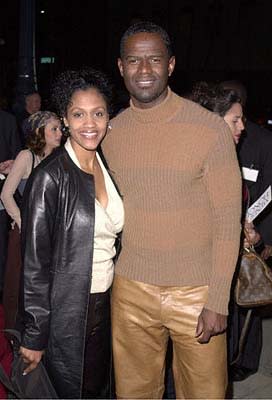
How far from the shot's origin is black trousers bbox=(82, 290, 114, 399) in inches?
98.6

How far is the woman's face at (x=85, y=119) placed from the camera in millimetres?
2402

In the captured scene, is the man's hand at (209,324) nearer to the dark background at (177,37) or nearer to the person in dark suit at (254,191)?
the person in dark suit at (254,191)

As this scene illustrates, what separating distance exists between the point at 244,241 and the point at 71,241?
1.16 metres

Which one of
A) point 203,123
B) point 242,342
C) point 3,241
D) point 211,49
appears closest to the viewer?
point 203,123

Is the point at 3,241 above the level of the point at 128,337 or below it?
below

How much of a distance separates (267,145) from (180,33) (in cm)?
1472

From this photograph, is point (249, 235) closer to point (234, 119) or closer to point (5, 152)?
point (234, 119)

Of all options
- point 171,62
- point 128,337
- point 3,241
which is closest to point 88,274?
point 128,337

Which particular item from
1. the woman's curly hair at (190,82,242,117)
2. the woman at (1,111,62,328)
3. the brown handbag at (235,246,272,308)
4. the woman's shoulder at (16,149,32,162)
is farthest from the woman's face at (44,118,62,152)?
the brown handbag at (235,246,272,308)

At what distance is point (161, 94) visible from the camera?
2.35 metres

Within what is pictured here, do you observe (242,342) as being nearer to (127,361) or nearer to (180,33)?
(127,361)

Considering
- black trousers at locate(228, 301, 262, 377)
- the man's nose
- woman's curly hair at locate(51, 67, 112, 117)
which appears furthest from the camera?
black trousers at locate(228, 301, 262, 377)

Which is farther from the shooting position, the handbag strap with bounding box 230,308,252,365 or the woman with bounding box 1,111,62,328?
the woman with bounding box 1,111,62,328

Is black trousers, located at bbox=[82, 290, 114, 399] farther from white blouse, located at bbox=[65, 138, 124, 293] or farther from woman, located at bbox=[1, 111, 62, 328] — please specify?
woman, located at bbox=[1, 111, 62, 328]
